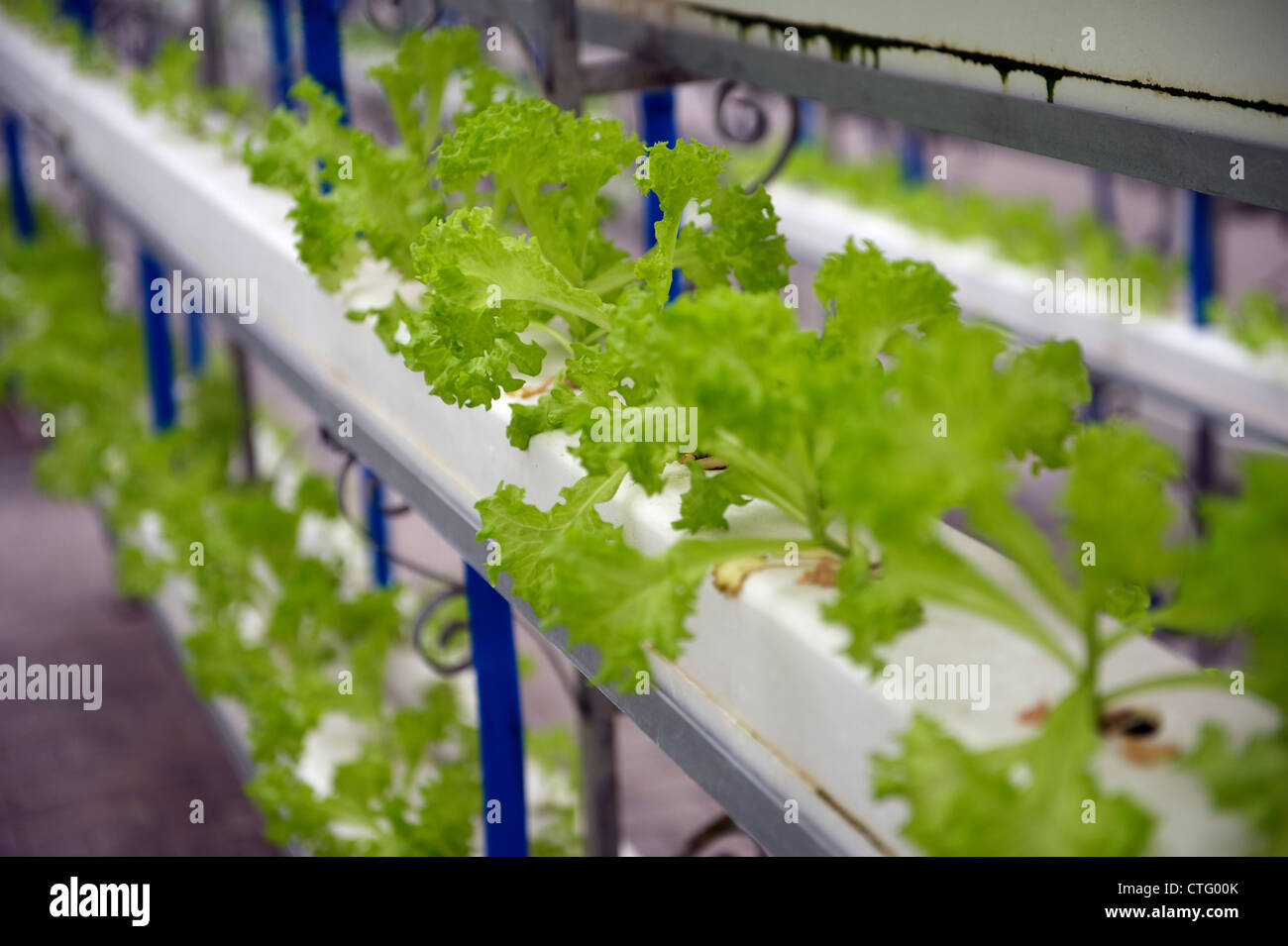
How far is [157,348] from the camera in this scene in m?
4.52

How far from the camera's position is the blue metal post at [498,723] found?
2.23 meters

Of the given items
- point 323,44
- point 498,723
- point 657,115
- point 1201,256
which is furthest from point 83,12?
point 498,723

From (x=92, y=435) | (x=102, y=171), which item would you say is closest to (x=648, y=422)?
(x=102, y=171)

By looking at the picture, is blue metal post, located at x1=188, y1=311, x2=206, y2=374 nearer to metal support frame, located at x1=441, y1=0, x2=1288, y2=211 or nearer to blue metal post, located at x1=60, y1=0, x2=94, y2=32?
blue metal post, located at x1=60, y1=0, x2=94, y2=32

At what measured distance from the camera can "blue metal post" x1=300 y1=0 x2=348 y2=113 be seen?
9.47 feet

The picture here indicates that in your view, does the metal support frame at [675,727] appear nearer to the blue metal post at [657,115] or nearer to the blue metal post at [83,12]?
the blue metal post at [657,115]

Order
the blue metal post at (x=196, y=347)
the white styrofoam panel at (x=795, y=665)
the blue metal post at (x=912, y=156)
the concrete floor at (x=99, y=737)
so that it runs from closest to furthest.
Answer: the white styrofoam panel at (x=795, y=665)
the concrete floor at (x=99, y=737)
the blue metal post at (x=196, y=347)
the blue metal post at (x=912, y=156)

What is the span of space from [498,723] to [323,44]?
60.4 inches

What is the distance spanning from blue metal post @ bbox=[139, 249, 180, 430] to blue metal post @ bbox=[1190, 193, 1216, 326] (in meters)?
3.46

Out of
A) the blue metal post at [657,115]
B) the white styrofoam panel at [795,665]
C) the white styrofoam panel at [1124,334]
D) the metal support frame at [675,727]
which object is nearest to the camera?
the white styrofoam panel at [795,665]

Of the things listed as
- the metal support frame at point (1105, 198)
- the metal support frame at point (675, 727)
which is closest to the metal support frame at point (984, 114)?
the metal support frame at point (675, 727)

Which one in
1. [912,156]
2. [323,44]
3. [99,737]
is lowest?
Answer: [99,737]

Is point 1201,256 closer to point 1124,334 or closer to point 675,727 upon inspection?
point 1124,334

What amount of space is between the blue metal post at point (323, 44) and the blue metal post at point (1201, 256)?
314cm
